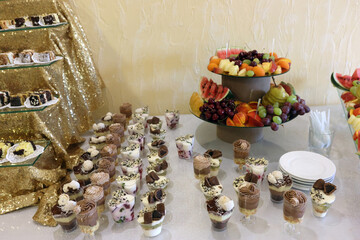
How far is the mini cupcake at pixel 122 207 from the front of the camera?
51.5 inches

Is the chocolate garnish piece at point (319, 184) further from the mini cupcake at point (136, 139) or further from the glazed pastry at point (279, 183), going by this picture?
the mini cupcake at point (136, 139)

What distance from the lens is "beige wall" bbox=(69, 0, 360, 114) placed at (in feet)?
7.31

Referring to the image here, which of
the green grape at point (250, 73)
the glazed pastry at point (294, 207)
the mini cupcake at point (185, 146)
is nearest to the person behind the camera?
the glazed pastry at point (294, 207)

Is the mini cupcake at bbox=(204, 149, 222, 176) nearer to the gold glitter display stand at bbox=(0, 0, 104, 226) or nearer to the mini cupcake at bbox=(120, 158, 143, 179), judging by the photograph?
the mini cupcake at bbox=(120, 158, 143, 179)

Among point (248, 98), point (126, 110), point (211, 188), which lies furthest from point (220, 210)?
point (126, 110)

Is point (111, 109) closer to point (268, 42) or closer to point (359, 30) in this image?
point (268, 42)

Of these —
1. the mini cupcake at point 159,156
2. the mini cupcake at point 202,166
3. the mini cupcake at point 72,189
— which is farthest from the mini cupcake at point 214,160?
the mini cupcake at point 72,189

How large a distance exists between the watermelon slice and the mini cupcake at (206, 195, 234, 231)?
74cm

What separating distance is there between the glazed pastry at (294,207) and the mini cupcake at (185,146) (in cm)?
70

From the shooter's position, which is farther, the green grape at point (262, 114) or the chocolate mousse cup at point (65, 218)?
the green grape at point (262, 114)

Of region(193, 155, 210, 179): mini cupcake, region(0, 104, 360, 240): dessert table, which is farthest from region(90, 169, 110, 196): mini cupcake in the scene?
region(193, 155, 210, 179): mini cupcake

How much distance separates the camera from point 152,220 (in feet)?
4.03

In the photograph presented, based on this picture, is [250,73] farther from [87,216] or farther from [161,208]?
[87,216]

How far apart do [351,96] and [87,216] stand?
193 cm
